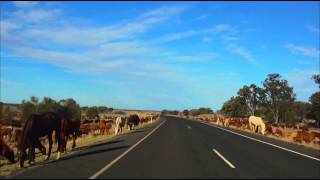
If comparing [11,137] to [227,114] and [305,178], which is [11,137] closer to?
[305,178]

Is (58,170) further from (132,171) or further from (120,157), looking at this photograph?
(120,157)

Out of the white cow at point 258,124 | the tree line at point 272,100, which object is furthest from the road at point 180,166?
the tree line at point 272,100

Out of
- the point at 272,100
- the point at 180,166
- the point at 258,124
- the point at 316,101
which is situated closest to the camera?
the point at 180,166

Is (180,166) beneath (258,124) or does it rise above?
beneath

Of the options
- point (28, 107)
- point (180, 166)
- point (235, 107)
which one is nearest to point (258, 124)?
point (180, 166)

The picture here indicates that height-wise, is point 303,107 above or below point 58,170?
above

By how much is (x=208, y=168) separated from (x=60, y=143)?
23.4 feet

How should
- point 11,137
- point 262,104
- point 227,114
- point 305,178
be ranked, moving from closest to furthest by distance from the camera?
1. point 305,178
2. point 11,137
3. point 262,104
4. point 227,114

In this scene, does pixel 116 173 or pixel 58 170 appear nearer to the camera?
pixel 116 173

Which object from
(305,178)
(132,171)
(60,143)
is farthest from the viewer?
(60,143)

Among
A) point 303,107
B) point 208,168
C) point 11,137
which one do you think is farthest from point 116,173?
point 303,107

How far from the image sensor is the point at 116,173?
1318 centimetres

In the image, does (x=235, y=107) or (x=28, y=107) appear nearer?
(x=28, y=107)

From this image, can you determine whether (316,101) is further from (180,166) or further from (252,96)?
(180,166)
